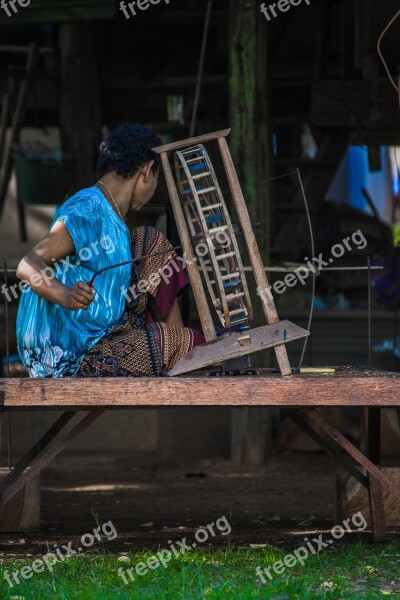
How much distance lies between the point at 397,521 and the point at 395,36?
296 centimetres

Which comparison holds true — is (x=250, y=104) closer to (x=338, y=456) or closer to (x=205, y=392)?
(x=338, y=456)

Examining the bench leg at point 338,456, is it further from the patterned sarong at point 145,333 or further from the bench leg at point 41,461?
the bench leg at point 41,461

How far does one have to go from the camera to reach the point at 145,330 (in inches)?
174

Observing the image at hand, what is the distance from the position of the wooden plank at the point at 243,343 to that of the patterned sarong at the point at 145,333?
0.32 m

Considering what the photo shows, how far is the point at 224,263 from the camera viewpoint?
4117 mm

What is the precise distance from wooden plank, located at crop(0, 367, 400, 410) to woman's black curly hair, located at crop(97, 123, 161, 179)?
96 centimetres

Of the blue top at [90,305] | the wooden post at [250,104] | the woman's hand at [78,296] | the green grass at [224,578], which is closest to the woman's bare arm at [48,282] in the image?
the woman's hand at [78,296]

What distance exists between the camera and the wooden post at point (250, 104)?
721cm

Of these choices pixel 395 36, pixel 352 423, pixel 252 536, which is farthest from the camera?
pixel 352 423

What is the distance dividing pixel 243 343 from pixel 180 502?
2716 millimetres

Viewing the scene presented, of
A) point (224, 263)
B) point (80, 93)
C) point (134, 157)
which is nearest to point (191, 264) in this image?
point (224, 263)

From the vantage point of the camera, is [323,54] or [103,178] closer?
[103,178]

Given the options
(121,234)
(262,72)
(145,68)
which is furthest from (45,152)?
(121,234)

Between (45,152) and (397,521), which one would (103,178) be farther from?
(45,152)
